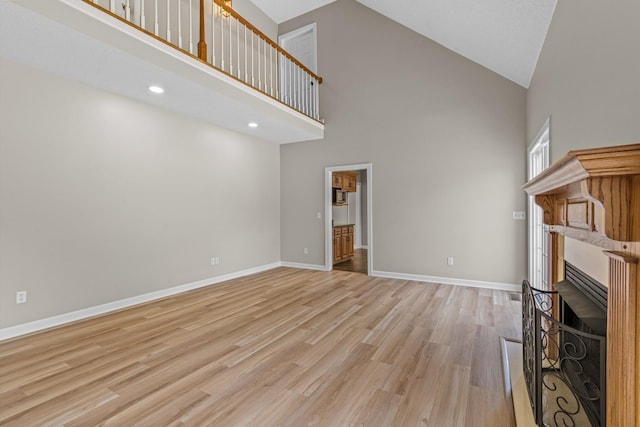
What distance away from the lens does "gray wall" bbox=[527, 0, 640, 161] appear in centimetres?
116

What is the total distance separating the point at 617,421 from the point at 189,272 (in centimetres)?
472

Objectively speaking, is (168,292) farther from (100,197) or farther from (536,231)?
(536,231)

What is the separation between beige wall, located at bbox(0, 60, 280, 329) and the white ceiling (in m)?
3.57

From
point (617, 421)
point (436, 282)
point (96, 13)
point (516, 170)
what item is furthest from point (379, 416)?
point (516, 170)

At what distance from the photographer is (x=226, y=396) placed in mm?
1917

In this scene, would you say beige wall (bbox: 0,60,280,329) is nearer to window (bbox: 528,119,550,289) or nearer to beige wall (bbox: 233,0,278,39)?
beige wall (bbox: 233,0,278,39)

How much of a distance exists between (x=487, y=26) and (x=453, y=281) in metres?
3.56

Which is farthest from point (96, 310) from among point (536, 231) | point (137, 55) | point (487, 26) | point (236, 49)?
point (536, 231)

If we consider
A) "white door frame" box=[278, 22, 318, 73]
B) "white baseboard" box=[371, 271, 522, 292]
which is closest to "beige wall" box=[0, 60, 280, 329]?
"white door frame" box=[278, 22, 318, 73]

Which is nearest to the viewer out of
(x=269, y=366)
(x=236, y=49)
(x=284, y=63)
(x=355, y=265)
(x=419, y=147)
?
(x=269, y=366)

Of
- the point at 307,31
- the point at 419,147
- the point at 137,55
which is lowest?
the point at 419,147

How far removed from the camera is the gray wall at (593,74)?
3.82ft

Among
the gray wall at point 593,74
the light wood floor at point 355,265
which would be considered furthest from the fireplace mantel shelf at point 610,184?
the light wood floor at point 355,265

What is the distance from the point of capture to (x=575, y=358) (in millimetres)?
1264
